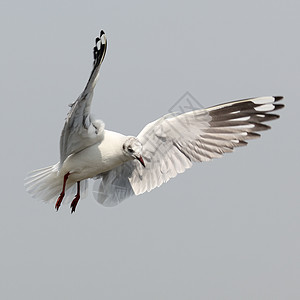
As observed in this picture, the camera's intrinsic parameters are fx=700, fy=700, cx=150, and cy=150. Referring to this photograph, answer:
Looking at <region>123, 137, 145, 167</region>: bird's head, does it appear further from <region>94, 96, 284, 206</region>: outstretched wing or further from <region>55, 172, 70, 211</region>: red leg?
<region>55, 172, 70, 211</region>: red leg

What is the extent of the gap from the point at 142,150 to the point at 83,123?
88 cm

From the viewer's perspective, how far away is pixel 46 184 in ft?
21.5

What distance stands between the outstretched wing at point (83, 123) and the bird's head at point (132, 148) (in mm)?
254

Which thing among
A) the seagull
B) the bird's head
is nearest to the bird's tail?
the seagull

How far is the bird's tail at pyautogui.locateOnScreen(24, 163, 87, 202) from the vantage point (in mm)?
6468

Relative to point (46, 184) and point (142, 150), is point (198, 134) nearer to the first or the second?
point (142, 150)

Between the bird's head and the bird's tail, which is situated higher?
the bird's head

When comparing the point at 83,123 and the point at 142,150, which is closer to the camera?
the point at 83,123

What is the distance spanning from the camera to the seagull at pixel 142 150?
6.00m

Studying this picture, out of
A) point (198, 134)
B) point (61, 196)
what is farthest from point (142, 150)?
point (61, 196)

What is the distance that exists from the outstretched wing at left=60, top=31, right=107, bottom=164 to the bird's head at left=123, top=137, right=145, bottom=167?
25 cm

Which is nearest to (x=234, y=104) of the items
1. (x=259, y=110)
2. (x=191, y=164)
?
(x=259, y=110)

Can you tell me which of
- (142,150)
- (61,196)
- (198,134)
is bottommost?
(61,196)

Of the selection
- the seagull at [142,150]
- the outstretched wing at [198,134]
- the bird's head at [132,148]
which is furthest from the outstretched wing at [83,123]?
the outstretched wing at [198,134]
